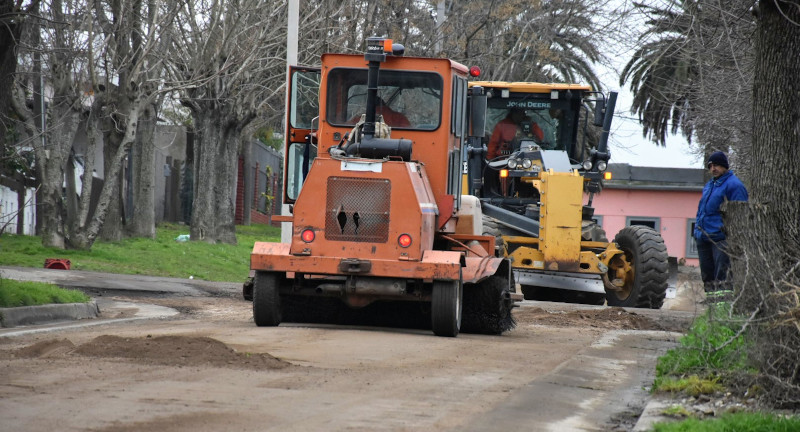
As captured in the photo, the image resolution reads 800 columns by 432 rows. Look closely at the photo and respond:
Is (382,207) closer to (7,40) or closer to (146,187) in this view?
(7,40)

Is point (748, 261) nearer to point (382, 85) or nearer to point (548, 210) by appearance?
point (382, 85)

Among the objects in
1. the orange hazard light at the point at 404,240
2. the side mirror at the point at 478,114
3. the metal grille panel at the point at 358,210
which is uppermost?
the side mirror at the point at 478,114

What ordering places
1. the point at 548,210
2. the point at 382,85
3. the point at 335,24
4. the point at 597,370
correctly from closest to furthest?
the point at 597,370
the point at 382,85
the point at 548,210
the point at 335,24

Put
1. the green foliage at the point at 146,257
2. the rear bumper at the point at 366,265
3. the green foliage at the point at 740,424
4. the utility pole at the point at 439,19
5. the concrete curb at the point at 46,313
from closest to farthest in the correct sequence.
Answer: the green foliage at the point at 740,424
the rear bumper at the point at 366,265
the concrete curb at the point at 46,313
the green foliage at the point at 146,257
the utility pole at the point at 439,19

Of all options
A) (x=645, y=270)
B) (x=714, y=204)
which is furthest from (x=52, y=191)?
(x=714, y=204)

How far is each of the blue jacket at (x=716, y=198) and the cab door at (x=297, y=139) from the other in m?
4.59

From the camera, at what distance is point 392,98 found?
12828mm

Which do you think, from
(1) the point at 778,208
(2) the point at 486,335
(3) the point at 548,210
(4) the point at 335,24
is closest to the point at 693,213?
(4) the point at 335,24

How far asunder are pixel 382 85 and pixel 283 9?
15.7 meters

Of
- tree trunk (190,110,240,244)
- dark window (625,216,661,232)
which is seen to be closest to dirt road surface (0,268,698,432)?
tree trunk (190,110,240,244)

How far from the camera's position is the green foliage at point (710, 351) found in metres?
7.78

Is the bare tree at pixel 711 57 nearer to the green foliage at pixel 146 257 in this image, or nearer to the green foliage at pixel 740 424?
the green foliage at pixel 740 424

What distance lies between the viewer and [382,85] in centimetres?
1283

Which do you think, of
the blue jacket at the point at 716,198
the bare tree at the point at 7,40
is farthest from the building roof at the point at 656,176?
the bare tree at the point at 7,40
